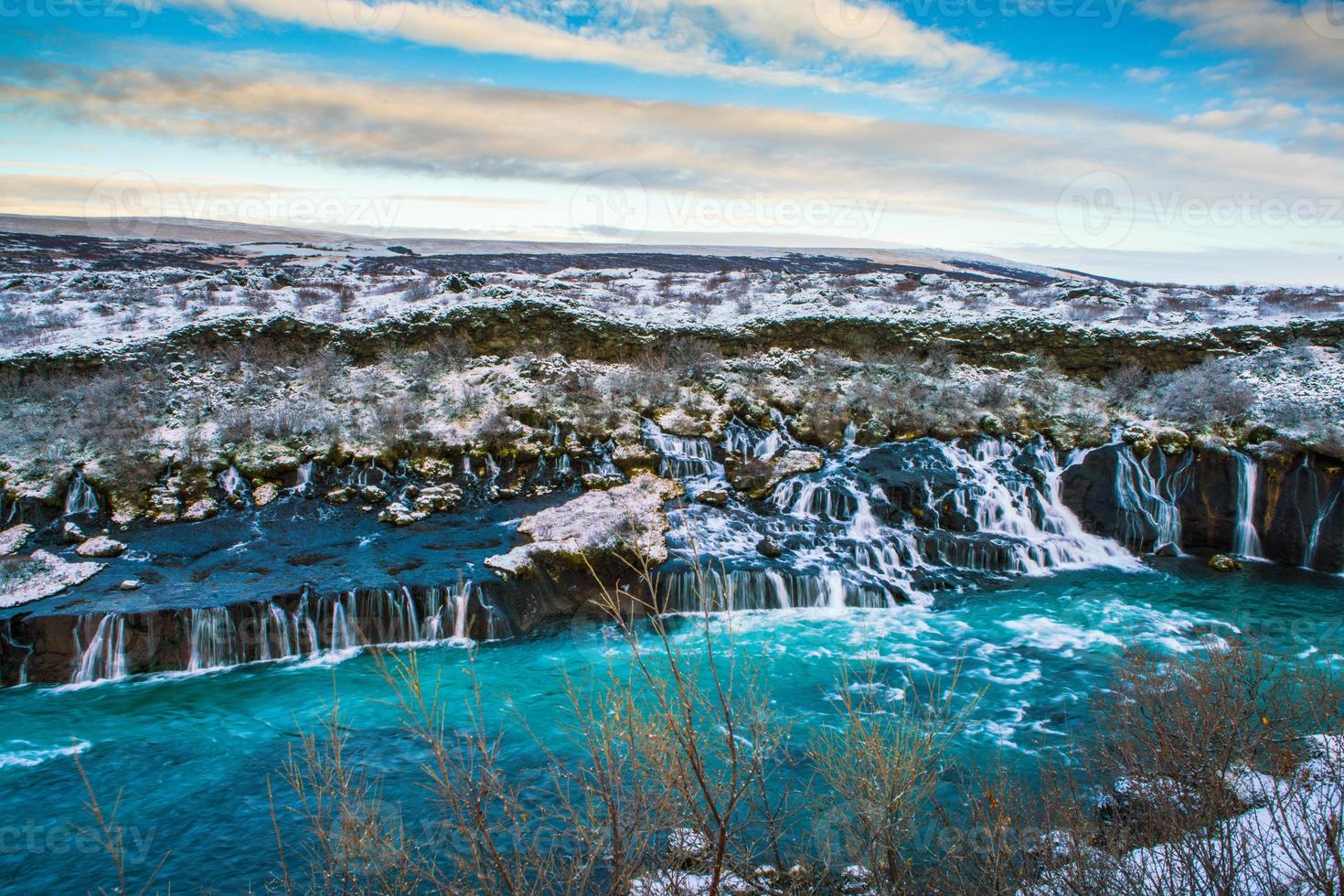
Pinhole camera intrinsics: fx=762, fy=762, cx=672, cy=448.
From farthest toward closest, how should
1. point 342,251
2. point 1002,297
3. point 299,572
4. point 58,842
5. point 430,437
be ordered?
point 342,251 → point 1002,297 → point 430,437 → point 299,572 → point 58,842

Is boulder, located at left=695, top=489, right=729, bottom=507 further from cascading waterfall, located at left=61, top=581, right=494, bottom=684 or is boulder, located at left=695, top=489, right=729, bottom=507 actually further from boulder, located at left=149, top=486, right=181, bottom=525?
boulder, located at left=149, top=486, right=181, bottom=525

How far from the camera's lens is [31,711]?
11.4 m

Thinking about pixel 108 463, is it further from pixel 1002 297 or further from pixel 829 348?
pixel 1002 297

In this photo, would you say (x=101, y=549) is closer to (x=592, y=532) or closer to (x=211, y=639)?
(x=211, y=639)

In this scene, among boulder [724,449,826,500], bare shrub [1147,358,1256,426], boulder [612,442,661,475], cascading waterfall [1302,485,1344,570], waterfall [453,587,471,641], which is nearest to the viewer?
waterfall [453,587,471,641]

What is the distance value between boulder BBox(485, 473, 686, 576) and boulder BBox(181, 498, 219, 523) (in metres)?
7.23

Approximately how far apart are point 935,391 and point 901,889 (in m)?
19.9

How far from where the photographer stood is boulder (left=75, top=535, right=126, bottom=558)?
15258 mm

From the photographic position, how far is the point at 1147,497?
1912 cm

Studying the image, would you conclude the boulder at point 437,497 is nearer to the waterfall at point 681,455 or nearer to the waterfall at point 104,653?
the waterfall at point 681,455

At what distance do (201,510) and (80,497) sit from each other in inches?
108

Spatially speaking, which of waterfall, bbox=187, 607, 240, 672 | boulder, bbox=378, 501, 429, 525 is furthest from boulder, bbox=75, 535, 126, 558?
boulder, bbox=378, 501, 429, 525

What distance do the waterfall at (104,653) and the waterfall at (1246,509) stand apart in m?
23.1

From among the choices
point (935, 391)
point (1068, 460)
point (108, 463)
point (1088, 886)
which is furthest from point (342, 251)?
point (1088, 886)
